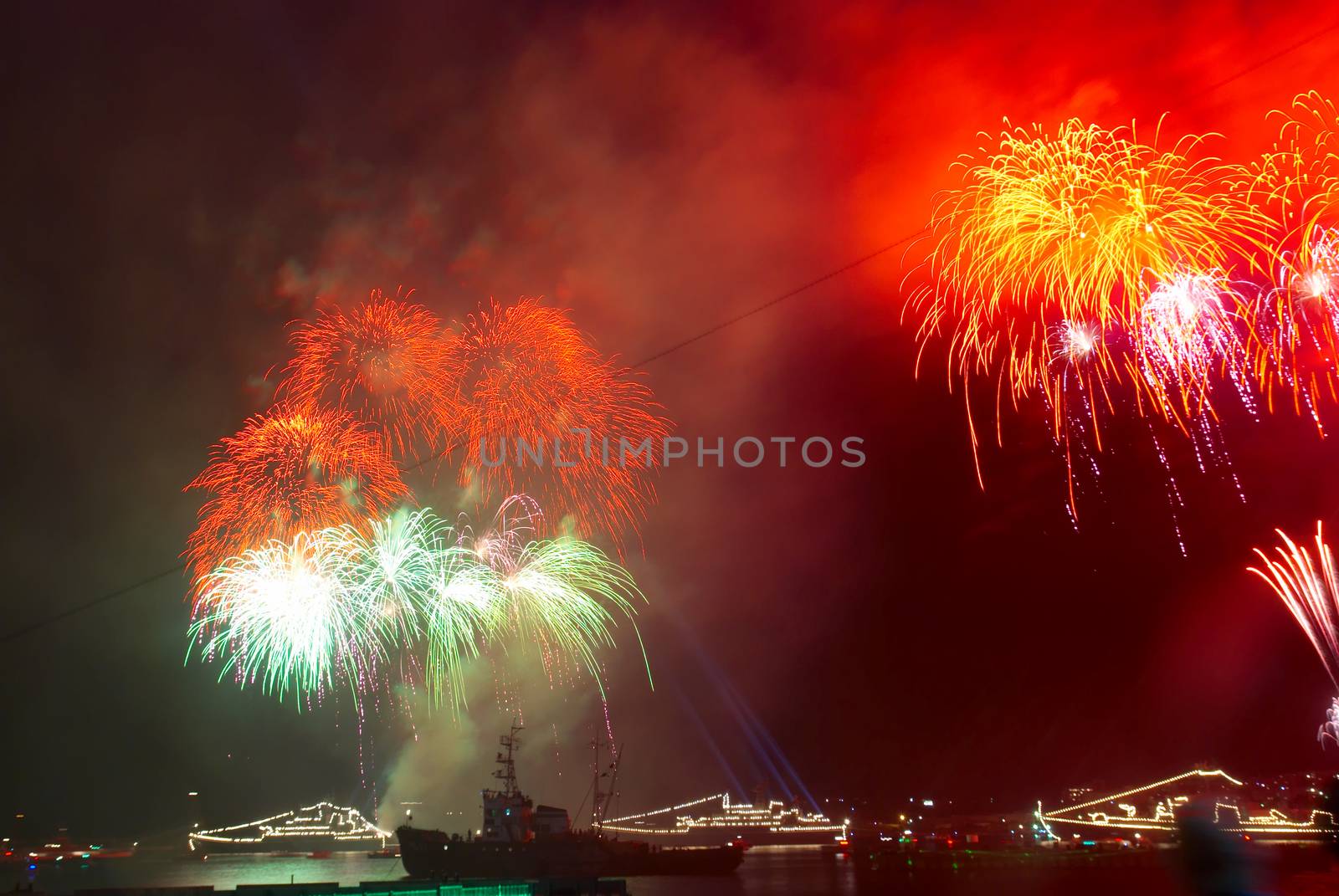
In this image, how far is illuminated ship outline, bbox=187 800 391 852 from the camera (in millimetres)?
153375

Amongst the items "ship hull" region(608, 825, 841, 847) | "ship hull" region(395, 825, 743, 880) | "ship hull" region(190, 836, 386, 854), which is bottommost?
"ship hull" region(608, 825, 841, 847)

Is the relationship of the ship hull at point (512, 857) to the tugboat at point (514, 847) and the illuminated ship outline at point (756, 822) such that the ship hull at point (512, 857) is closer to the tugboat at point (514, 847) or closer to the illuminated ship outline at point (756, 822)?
the tugboat at point (514, 847)

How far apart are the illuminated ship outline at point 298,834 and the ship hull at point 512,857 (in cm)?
10201

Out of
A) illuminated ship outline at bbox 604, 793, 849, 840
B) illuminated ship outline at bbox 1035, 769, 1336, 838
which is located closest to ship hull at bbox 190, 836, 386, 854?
illuminated ship outline at bbox 604, 793, 849, 840

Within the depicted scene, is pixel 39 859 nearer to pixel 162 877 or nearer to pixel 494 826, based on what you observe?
pixel 162 877

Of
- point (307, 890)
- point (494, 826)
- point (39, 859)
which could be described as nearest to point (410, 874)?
point (494, 826)

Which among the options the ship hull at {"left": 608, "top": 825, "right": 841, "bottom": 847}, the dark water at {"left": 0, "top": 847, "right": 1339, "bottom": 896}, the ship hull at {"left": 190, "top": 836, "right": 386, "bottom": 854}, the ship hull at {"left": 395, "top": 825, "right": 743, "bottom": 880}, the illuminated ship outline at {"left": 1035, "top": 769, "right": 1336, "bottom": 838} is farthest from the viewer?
the ship hull at {"left": 190, "top": 836, "right": 386, "bottom": 854}

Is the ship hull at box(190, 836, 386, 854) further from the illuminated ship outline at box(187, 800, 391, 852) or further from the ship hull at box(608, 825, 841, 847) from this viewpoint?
the ship hull at box(608, 825, 841, 847)

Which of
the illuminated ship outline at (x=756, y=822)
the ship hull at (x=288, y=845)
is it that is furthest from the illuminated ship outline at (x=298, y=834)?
the illuminated ship outline at (x=756, y=822)

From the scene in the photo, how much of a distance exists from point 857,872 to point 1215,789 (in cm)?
8746

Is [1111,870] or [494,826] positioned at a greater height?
[494,826]

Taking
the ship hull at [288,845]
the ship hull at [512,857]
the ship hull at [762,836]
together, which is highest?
the ship hull at [512,857]

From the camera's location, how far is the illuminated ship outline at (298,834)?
15338 centimetres

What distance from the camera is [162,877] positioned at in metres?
77.6
